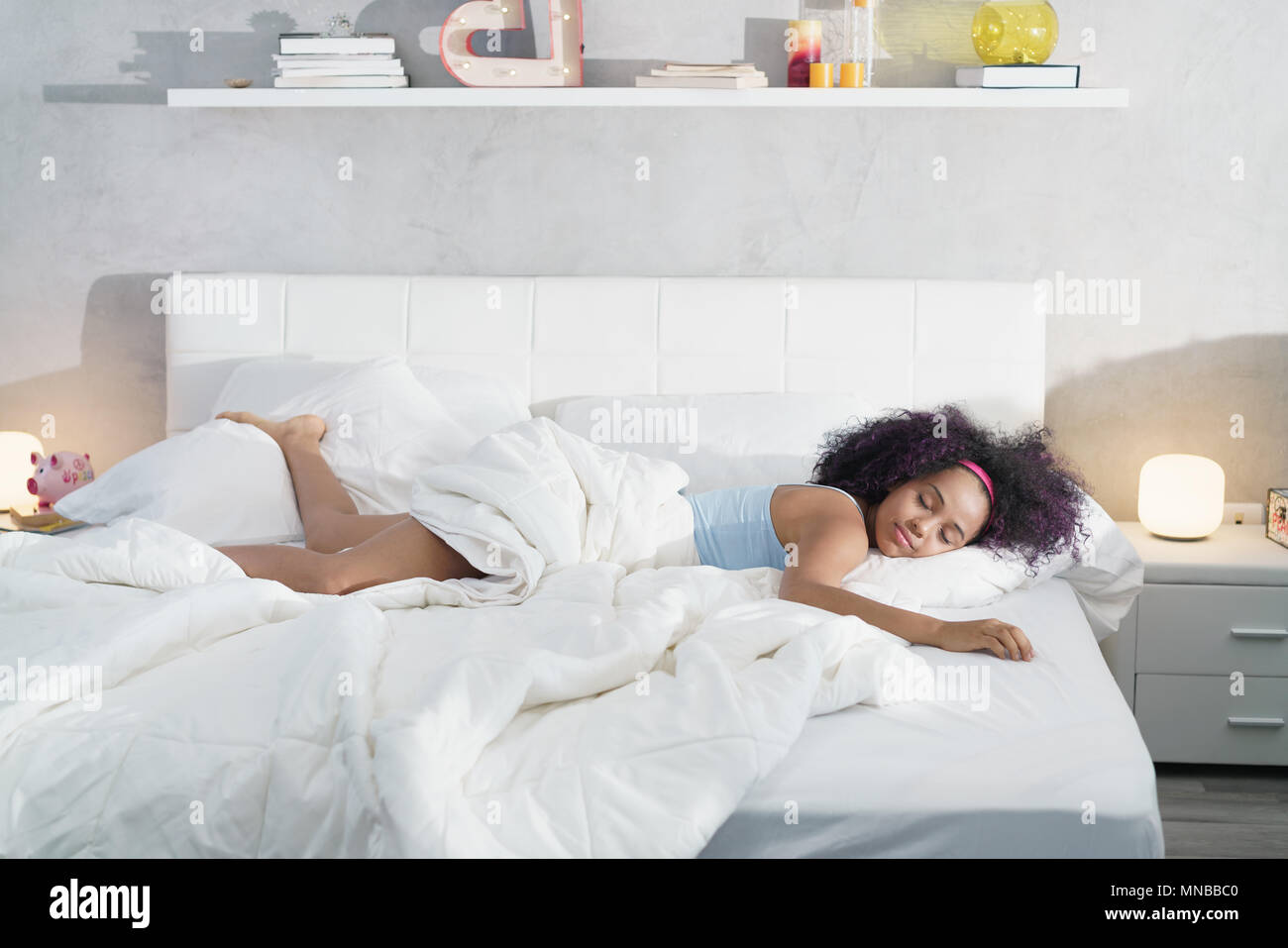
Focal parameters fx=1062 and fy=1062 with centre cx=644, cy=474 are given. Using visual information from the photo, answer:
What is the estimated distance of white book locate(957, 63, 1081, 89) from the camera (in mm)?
2449

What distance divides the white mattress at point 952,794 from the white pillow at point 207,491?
132cm

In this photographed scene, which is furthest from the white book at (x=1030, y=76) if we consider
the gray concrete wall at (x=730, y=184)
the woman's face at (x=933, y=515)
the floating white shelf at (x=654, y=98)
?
the woman's face at (x=933, y=515)

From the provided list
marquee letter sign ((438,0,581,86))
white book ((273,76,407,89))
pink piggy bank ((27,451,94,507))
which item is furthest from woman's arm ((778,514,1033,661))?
pink piggy bank ((27,451,94,507))

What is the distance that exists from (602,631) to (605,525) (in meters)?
0.52

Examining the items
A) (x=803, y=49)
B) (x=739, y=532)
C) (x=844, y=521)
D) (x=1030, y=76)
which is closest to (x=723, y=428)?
(x=739, y=532)

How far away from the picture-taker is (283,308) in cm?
276

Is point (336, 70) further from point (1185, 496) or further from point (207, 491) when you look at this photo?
point (1185, 496)

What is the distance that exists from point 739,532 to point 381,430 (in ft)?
2.83

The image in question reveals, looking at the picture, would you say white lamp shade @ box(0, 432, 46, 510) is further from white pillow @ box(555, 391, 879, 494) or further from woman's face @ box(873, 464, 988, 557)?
woman's face @ box(873, 464, 988, 557)

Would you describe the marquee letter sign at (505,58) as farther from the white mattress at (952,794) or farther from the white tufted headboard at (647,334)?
the white mattress at (952,794)

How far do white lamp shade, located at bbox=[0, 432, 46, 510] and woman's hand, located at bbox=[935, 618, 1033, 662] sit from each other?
2366mm

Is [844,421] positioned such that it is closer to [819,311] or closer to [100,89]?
[819,311]

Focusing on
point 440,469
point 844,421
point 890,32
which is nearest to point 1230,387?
point 844,421

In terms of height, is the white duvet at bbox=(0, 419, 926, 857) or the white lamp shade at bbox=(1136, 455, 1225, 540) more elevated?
the white lamp shade at bbox=(1136, 455, 1225, 540)
